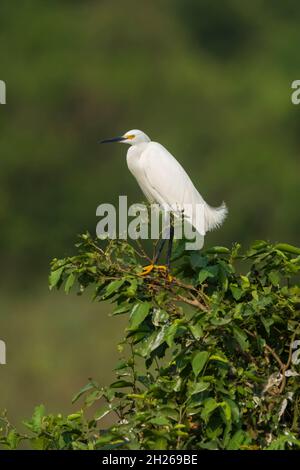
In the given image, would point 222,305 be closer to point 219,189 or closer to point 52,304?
point 52,304

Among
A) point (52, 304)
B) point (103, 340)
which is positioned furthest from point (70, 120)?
point (103, 340)

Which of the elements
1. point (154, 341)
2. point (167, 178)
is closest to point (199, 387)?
point (154, 341)

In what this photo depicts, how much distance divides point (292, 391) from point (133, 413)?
33 cm

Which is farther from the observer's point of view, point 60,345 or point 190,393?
point 60,345

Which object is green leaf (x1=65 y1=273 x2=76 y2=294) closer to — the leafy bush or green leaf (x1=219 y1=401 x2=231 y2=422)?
the leafy bush

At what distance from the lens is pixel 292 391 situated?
236 cm

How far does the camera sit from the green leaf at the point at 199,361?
2281 millimetres

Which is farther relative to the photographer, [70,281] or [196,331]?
[70,281]

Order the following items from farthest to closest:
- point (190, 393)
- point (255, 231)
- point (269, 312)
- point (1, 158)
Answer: point (1, 158), point (255, 231), point (269, 312), point (190, 393)

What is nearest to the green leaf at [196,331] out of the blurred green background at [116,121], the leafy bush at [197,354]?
the leafy bush at [197,354]

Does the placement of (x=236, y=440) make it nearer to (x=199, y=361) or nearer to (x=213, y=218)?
(x=199, y=361)

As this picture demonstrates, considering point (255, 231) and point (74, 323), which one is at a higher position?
point (255, 231)

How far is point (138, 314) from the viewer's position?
2430 mm

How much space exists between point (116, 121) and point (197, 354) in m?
7.88
